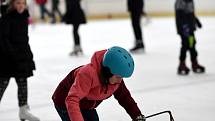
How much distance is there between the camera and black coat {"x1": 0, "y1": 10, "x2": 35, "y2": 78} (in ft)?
11.1

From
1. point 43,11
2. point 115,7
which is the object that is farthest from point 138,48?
point 115,7

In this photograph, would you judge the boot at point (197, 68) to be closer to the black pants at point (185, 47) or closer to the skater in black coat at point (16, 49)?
the black pants at point (185, 47)

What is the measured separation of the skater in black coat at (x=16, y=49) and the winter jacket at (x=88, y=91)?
1.03m

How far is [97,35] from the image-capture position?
10953mm

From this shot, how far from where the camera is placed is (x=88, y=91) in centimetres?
218

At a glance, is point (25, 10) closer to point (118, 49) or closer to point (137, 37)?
point (118, 49)

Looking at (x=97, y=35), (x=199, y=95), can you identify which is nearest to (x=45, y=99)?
(x=199, y=95)

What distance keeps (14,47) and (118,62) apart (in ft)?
4.87

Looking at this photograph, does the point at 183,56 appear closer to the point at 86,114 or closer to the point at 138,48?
the point at 138,48

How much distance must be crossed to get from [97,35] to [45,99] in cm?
667

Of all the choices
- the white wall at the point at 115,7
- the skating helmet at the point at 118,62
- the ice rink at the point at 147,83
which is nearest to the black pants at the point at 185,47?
the ice rink at the point at 147,83

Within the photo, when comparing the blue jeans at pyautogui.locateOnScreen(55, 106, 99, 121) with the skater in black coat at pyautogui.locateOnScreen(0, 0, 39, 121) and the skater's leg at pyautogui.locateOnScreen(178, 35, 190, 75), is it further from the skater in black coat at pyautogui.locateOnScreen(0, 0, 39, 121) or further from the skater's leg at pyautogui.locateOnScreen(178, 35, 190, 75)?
the skater's leg at pyautogui.locateOnScreen(178, 35, 190, 75)

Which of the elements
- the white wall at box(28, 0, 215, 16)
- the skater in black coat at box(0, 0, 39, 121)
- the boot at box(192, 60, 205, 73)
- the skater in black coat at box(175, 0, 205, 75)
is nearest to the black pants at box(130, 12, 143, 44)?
the boot at box(192, 60, 205, 73)

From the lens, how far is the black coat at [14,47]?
3.37m
